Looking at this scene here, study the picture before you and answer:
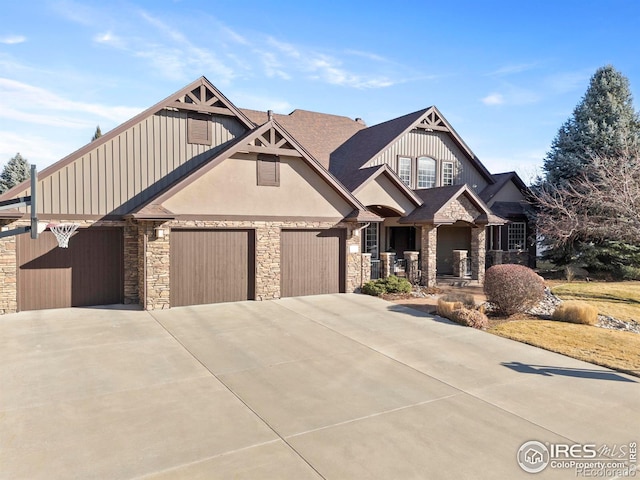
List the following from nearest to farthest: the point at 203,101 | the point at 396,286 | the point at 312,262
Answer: the point at 203,101
the point at 312,262
the point at 396,286

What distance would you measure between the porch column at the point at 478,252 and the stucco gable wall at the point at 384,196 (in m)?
3.39

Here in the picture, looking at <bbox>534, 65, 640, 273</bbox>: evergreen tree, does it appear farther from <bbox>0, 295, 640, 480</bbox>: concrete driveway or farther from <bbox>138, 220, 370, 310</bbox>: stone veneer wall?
<bbox>0, 295, 640, 480</bbox>: concrete driveway

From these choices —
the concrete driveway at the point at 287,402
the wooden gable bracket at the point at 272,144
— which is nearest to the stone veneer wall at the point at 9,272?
the concrete driveway at the point at 287,402

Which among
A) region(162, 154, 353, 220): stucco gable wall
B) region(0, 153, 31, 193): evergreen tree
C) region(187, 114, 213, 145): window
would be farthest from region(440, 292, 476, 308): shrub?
region(0, 153, 31, 193): evergreen tree

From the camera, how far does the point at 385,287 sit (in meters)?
16.0

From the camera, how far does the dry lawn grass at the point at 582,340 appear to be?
9000 mm

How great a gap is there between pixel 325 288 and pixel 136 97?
10.2 meters

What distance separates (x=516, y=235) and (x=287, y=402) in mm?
21430

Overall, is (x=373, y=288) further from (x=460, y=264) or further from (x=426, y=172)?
(x=426, y=172)

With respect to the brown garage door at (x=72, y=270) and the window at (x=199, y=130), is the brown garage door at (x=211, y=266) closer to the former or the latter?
the brown garage door at (x=72, y=270)

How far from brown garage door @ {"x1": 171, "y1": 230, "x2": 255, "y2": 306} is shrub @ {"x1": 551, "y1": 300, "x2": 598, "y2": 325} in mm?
9655

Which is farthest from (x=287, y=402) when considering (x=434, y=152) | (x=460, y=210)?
(x=434, y=152)

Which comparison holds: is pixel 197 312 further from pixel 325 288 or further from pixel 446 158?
pixel 446 158

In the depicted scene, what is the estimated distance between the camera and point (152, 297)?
42.3 ft
